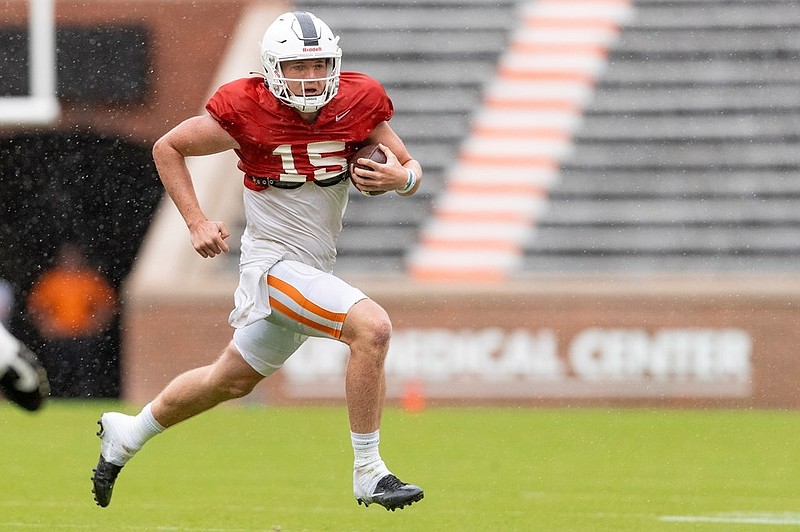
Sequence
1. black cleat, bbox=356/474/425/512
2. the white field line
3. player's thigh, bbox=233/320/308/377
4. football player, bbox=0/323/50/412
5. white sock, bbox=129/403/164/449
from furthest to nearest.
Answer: the white field line < white sock, bbox=129/403/164/449 < player's thigh, bbox=233/320/308/377 < black cleat, bbox=356/474/425/512 < football player, bbox=0/323/50/412

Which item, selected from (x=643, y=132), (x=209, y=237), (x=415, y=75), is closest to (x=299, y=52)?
(x=209, y=237)

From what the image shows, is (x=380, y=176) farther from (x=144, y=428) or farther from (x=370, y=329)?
(x=144, y=428)

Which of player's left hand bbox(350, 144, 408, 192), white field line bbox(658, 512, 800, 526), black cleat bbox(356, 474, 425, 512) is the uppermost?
player's left hand bbox(350, 144, 408, 192)

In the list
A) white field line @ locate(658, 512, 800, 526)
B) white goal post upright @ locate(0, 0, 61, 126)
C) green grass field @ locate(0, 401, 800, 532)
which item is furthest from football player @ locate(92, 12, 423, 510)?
white goal post upright @ locate(0, 0, 61, 126)

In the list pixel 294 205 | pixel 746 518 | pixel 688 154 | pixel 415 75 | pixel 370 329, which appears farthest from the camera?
pixel 415 75

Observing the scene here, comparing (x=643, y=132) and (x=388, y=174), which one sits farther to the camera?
(x=643, y=132)

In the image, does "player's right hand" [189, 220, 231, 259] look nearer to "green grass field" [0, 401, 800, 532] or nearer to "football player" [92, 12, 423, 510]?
"football player" [92, 12, 423, 510]

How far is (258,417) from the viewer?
13062mm

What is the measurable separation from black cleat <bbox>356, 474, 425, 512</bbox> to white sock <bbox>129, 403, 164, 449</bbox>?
3.84ft

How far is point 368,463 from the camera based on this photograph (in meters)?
5.87

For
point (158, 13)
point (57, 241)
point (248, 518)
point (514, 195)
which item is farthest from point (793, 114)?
point (248, 518)

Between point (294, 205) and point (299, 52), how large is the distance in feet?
2.07

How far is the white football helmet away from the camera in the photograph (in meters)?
6.03

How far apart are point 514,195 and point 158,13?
4.38 meters
